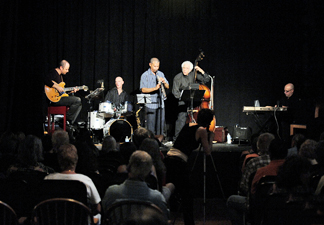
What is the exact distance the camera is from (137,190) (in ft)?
8.39

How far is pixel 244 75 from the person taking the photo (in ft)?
34.2

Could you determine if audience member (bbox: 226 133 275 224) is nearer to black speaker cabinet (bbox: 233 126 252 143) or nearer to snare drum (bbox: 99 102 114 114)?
black speaker cabinet (bbox: 233 126 252 143)

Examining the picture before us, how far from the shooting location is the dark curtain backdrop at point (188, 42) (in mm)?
10289

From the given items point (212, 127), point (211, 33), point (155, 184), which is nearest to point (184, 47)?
point (211, 33)

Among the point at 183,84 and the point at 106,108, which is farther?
the point at 183,84

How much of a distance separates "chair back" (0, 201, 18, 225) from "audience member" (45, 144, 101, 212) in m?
0.49

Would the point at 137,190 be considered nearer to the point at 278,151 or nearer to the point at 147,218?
the point at 147,218

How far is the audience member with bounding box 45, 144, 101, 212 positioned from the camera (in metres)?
2.97

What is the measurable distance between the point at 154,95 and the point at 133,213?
6.55 meters

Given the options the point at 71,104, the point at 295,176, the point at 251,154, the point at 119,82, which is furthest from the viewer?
the point at 119,82

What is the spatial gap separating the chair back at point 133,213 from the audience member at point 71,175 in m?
0.58

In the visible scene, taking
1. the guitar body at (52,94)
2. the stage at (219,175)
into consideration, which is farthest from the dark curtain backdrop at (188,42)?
the stage at (219,175)

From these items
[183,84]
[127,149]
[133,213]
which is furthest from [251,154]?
[183,84]

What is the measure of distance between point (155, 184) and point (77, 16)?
8.43 meters
